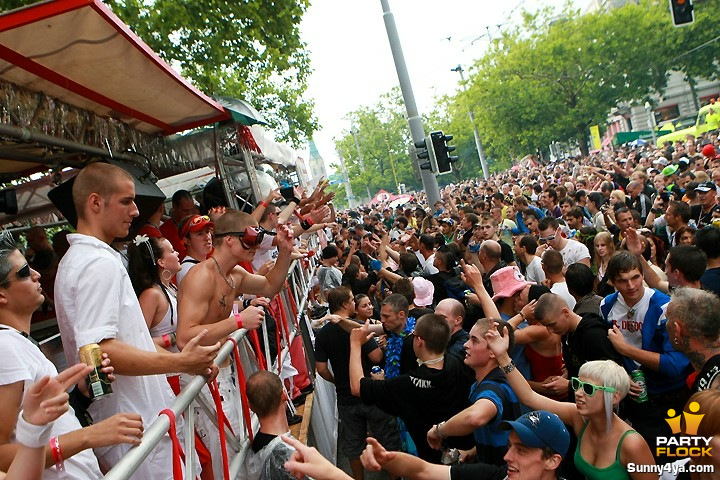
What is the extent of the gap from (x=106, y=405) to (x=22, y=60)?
276 cm

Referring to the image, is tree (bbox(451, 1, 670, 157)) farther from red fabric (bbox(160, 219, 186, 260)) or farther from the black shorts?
the black shorts

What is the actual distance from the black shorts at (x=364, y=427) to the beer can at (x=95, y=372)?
362cm

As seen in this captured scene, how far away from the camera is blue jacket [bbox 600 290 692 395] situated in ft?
13.5

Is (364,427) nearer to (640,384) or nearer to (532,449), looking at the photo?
(640,384)

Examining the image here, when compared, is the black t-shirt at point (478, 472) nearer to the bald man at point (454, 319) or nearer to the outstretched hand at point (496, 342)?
the outstretched hand at point (496, 342)

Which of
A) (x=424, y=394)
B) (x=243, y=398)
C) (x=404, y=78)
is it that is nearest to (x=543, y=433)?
(x=424, y=394)

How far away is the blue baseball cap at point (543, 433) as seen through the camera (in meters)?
3.15

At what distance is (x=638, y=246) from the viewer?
624 centimetres

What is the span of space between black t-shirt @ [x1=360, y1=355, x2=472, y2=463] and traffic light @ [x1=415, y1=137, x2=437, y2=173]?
32.4 feet

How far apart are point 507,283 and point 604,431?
97.9 inches

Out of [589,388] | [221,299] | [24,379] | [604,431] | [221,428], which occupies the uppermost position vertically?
[24,379]

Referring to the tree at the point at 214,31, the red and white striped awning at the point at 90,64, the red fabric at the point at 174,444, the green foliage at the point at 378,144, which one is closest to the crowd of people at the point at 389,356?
the red fabric at the point at 174,444

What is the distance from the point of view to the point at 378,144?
74.3 metres

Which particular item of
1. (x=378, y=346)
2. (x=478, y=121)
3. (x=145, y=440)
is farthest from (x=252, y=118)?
(x=478, y=121)
